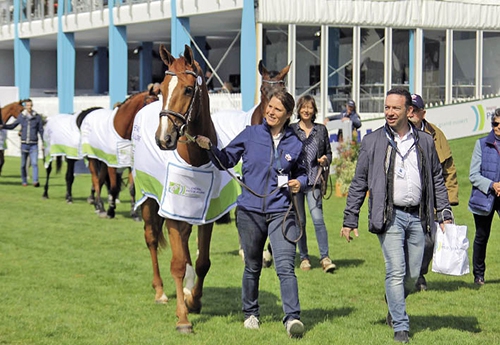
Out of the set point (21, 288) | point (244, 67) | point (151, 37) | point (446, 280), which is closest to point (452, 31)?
point (244, 67)

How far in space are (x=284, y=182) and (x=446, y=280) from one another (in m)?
3.98

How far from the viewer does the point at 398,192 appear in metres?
7.08

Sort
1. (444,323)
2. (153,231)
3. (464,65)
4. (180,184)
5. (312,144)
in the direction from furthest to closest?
(464,65)
(312,144)
(153,231)
(444,323)
(180,184)

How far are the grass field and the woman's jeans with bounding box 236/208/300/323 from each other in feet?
1.22

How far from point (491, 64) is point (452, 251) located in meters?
27.8

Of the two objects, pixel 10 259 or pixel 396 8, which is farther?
pixel 396 8

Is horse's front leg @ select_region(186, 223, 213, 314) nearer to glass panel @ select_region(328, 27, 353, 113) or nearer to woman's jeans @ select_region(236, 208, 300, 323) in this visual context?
woman's jeans @ select_region(236, 208, 300, 323)

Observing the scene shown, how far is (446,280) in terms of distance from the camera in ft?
34.2

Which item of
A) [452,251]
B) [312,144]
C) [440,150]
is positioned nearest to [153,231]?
[312,144]

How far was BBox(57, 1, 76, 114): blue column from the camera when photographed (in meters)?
43.1

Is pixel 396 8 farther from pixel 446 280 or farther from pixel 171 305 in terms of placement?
pixel 171 305

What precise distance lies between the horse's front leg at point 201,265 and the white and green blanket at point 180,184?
155 mm

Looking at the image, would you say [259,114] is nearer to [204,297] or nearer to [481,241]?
[204,297]

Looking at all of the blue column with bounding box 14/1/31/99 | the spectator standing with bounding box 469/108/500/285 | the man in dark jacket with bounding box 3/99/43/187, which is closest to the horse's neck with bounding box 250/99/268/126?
the spectator standing with bounding box 469/108/500/285
